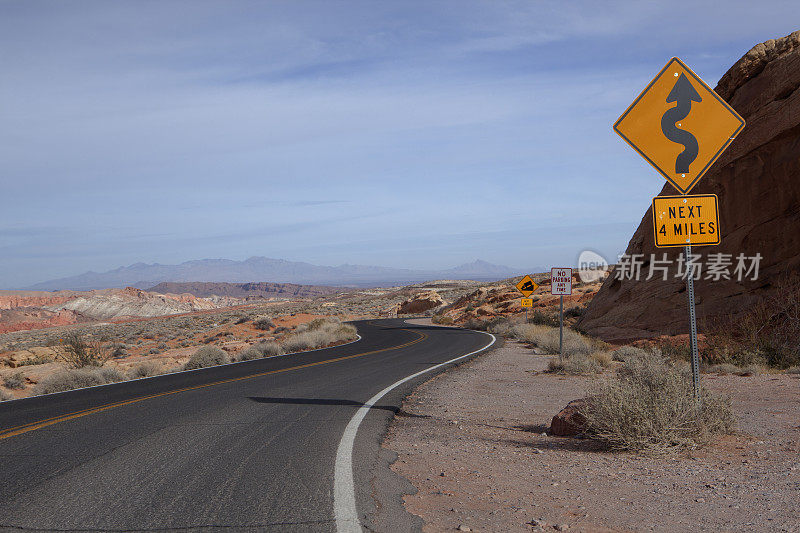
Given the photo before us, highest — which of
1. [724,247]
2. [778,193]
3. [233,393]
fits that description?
[778,193]

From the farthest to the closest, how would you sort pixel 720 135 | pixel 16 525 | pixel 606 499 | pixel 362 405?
1. pixel 362 405
2. pixel 720 135
3. pixel 606 499
4. pixel 16 525

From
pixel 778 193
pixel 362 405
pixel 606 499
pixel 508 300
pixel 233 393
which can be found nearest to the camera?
pixel 606 499

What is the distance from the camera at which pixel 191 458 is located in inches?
270

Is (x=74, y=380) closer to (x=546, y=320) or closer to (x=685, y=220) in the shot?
(x=685, y=220)

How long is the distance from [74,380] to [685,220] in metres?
15.0

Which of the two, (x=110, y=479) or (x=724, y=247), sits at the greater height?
(x=724, y=247)

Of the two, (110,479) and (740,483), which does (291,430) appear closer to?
(110,479)

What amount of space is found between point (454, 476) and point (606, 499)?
1.56 meters

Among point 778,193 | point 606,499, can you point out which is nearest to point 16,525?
point 606,499

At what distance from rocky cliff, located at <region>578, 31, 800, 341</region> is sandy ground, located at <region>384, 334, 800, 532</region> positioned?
36.5 ft

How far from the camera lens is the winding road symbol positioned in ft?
23.8

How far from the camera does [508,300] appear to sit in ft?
182

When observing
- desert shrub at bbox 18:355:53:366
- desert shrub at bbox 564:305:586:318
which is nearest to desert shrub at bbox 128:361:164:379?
desert shrub at bbox 18:355:53:366

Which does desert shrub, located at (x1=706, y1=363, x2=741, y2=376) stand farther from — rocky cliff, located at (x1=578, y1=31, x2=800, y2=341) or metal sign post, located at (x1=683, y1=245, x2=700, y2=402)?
metal sign post, located at (x1=683, y1=245, x2=700, y2=402)
